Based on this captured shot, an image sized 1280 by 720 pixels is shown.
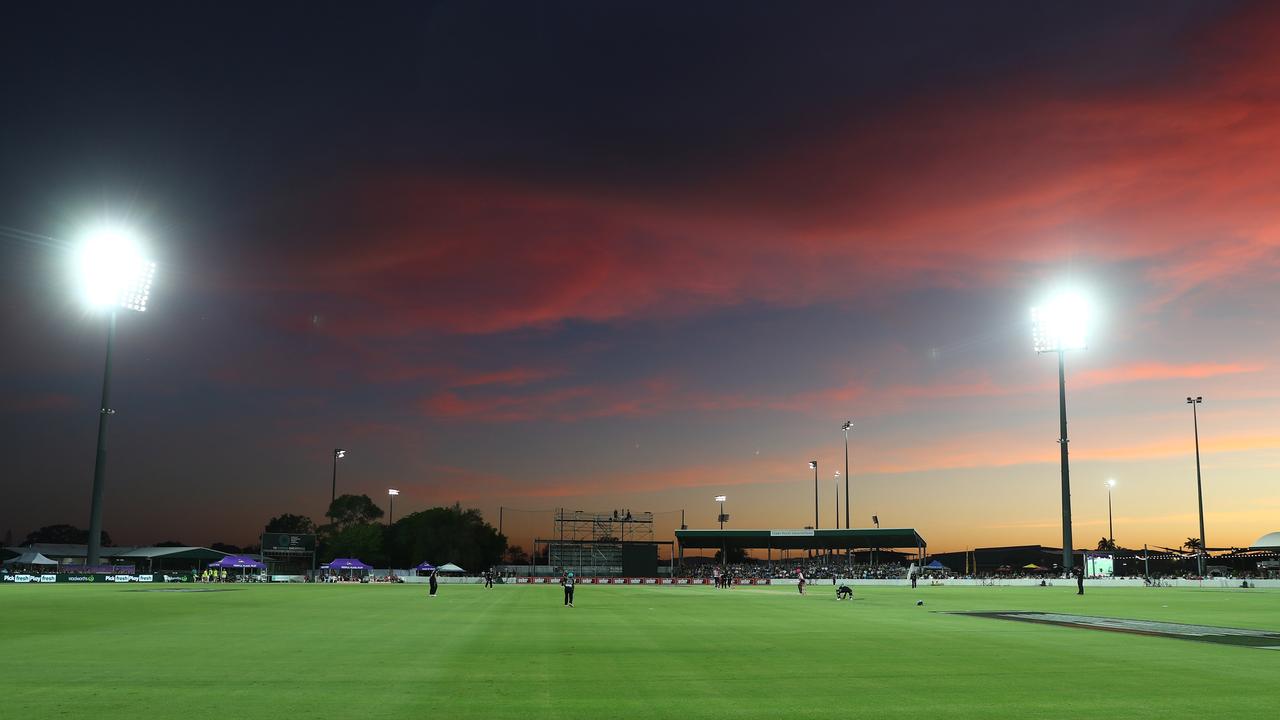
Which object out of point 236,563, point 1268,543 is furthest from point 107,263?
point 1268,543

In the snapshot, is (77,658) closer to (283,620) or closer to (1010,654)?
(283,620)

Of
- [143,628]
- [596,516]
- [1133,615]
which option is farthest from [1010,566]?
[143,628]

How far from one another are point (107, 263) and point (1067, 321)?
7421 cm

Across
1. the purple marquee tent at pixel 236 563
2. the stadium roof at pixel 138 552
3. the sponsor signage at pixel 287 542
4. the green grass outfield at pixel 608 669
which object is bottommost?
the stadium roof at pixel 138 552

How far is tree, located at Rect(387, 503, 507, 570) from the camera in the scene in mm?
148500

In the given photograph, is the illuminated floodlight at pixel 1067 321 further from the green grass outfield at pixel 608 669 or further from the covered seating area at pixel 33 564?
the covered seating area at pixel 33 564

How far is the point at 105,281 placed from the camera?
6738 cm

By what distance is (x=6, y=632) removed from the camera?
23.6 meters

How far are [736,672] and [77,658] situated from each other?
503 inches

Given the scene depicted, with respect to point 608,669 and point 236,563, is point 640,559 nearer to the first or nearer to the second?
point 236,563

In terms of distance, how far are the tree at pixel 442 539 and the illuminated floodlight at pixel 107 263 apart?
84.0 meters

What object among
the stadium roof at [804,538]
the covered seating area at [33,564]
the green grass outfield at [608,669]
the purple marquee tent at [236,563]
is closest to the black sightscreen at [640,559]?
the stadium roof at [804,538]

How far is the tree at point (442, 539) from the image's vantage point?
148 m

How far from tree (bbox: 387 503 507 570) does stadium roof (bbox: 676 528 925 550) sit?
134 feet
